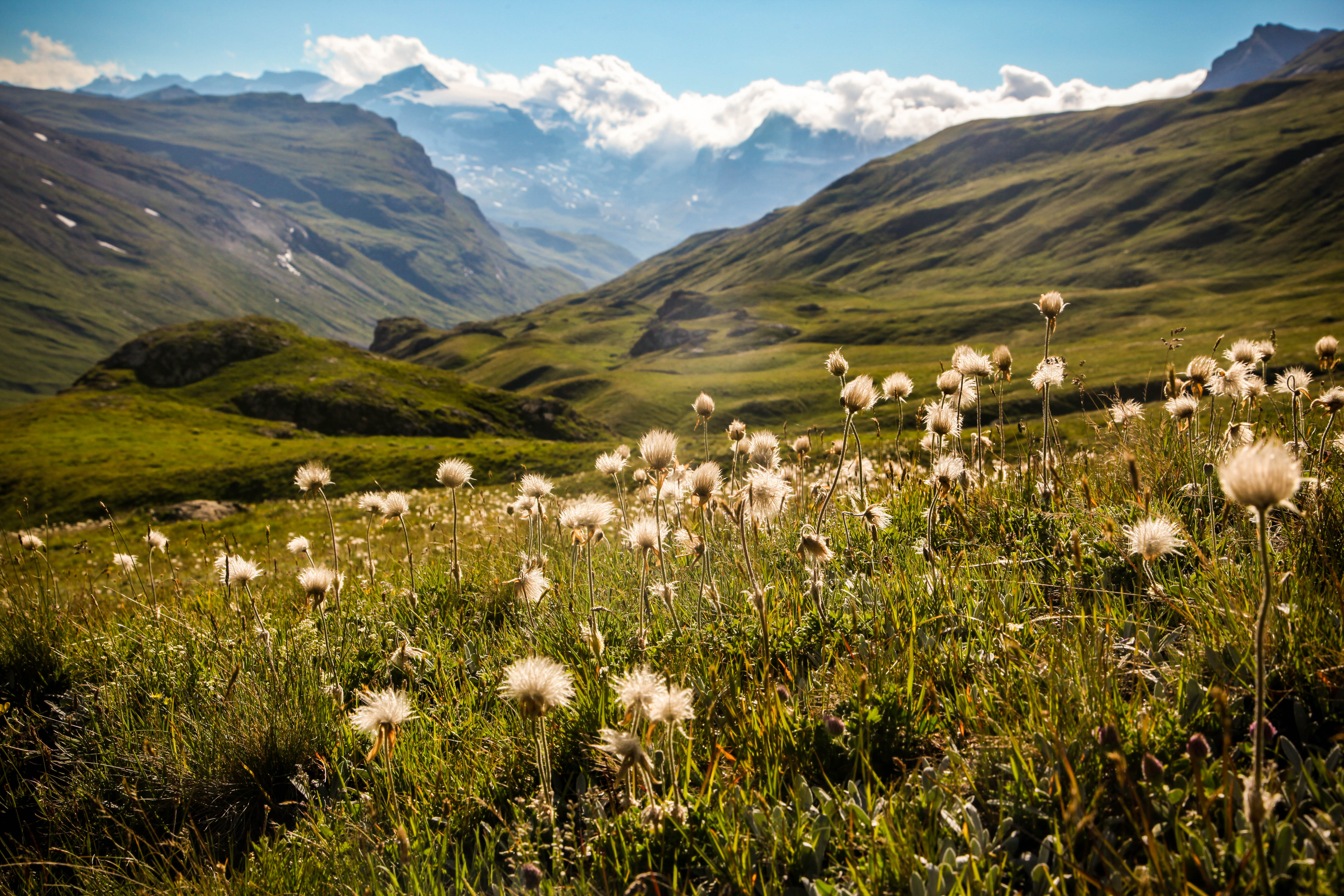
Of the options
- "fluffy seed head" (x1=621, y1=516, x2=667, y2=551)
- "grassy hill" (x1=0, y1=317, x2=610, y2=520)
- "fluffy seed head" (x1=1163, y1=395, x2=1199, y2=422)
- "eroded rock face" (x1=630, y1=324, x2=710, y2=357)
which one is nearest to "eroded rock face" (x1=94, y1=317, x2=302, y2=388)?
"grassy hill" (x1=0, y1=317, x2=610, y2=520)

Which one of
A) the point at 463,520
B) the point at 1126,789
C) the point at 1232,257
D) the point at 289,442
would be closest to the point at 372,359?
the point at 289,442

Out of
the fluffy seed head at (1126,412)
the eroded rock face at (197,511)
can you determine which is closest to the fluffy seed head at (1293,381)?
the fluffy seed head at (1126,412)

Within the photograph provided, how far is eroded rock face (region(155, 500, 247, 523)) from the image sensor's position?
112ft

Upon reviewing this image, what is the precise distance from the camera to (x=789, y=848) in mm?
2412

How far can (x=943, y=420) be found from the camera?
15.0 feet

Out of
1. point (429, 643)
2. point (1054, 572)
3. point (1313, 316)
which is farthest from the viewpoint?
point (1313, 316)

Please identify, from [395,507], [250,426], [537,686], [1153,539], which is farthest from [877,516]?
[250,426]

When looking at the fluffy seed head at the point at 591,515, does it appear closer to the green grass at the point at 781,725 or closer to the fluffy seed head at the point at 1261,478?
the green grass at the point at 781,725

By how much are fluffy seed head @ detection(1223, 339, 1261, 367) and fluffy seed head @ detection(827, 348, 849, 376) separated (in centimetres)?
348

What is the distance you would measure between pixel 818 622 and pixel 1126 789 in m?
1.82

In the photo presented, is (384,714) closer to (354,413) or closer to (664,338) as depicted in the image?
(354,413)

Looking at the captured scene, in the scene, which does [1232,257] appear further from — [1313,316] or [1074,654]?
[1074,654]

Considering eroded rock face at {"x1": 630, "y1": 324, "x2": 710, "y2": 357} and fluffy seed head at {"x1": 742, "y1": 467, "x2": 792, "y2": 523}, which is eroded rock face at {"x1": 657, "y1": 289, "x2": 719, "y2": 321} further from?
fluffy seed head at {"x1": 742, "y1": 467, "x2": 792, "y2": 523}

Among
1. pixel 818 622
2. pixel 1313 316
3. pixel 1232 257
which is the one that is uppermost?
pixel 1232 257
